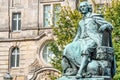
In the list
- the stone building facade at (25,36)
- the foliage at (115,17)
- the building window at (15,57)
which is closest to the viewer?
the foliage at (115,17)

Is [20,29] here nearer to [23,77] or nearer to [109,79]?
[23,77]

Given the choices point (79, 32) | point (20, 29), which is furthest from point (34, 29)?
point (79, 32)

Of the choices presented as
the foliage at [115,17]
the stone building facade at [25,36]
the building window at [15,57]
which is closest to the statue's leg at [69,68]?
the foliage at [115,17]

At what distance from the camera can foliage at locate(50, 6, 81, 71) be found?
110 feet

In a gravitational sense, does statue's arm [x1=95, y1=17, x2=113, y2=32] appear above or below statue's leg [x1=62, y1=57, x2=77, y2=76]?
above

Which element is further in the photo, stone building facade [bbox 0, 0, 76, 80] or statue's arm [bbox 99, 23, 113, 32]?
stone building facade [bbox 0, 0, 76, 80]

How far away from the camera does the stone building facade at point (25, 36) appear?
46781 mm

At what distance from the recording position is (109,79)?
1540cm

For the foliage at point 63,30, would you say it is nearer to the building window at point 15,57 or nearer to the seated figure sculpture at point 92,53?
the building window at point 15,57

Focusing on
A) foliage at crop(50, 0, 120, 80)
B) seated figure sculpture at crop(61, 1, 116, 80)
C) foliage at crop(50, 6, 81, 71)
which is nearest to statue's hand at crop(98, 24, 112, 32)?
seated figure sculpture at crop(61, 1, 116, 80)

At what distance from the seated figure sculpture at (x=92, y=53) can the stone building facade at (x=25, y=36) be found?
99.0 ft

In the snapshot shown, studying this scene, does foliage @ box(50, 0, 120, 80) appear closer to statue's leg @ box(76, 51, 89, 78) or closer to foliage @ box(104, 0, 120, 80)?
foliage @ box(104, 0, 120, 80)

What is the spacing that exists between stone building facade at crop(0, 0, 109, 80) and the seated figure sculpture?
99.0ft

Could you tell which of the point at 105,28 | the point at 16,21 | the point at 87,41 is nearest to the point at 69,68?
the point at 87,41
